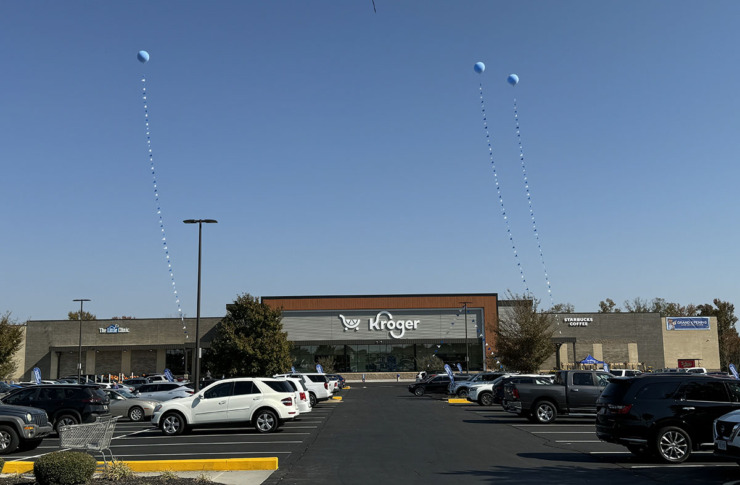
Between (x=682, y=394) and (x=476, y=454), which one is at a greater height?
(x=682, y=394)

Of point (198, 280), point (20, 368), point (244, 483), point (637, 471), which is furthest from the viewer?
point (20, 368)

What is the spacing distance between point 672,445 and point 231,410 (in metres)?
12.3

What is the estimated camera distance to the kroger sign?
79312mm

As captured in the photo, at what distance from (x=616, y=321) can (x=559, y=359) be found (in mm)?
8156

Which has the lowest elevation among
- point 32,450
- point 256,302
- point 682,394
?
point 32,450

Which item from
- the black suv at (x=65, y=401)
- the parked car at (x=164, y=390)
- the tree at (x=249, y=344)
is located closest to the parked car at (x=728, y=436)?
the black suv at (x=65, y=401)

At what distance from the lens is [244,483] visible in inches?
481

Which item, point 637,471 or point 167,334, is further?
point 167,334

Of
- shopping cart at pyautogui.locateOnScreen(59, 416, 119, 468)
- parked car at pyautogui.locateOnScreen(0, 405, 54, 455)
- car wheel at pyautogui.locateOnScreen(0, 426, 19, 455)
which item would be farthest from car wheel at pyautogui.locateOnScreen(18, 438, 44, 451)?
shopping cart at pyautogui.locateOnScreen(59, 416, 119, 468)

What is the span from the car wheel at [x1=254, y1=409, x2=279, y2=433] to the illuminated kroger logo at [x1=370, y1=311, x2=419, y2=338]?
5882 centimetres

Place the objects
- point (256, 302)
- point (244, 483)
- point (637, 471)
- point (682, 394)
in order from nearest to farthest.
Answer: point (244, 483), point (637, 471), point (682, 394), point (256, 302)

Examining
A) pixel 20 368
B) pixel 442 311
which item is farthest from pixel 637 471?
pixel 20 368

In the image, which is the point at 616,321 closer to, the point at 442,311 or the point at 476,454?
the point at 442,311

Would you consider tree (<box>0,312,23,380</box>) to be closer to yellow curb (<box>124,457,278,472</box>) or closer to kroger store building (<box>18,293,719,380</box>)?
kroger store building (<box>18,293,719,380</box>)
